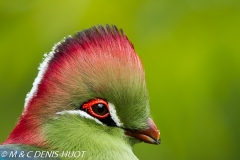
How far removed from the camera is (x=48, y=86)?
440 centimetres

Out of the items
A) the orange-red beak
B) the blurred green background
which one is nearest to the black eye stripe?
the orange-red beak

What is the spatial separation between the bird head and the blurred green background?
1.36ft

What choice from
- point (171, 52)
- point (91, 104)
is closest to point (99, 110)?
point (91, 104)

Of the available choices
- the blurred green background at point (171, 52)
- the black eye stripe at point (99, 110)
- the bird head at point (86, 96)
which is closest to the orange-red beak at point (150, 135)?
the bird head at point (86, 96)

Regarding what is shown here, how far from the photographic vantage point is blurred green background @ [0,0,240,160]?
4.89 meters

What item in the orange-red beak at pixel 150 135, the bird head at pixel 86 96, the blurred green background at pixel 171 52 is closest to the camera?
the bird head at pixel 86 96

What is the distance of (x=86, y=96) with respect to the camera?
14.5 ft

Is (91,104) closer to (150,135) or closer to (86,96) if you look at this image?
(86,96)

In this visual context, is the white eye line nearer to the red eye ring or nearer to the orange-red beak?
the red eye ring

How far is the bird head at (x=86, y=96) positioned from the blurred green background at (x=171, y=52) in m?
0.41

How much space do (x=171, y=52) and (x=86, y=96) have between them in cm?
64

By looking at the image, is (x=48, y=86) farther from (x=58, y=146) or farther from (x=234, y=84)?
(x=234, y=84)

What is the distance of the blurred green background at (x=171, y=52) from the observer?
489 cm

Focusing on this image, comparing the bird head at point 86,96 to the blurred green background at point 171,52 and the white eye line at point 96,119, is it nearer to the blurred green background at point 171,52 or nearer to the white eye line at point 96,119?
the white eye line at point 96,119
